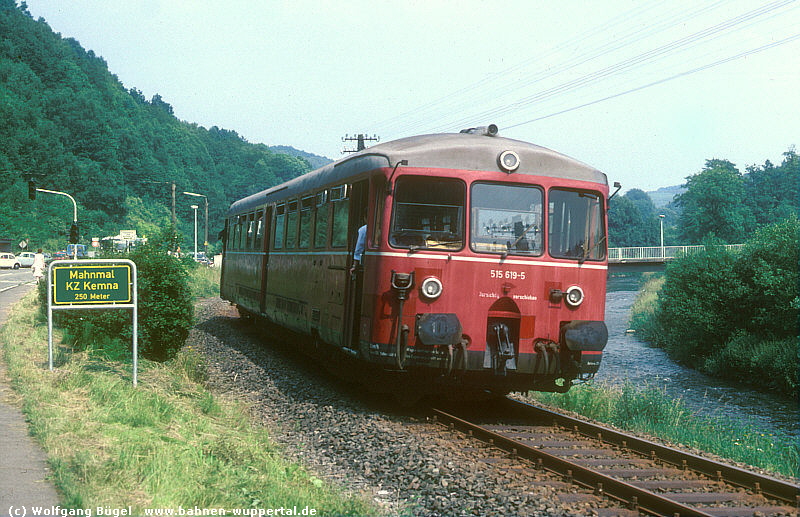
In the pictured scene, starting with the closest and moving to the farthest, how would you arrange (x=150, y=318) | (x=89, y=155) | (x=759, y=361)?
(x=150, y=318)
(x=759, y=361)
(x=89, y=155)

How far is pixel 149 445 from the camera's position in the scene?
274 inches

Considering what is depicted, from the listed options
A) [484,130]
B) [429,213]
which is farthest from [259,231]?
[429,213]

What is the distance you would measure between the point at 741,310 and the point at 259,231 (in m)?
21.0

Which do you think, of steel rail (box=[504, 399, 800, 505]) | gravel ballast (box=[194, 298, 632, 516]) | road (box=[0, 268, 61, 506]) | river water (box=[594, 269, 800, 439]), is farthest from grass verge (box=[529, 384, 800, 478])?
road (box=[0, 268, 61, 506])

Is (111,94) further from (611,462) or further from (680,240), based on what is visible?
(611,462)

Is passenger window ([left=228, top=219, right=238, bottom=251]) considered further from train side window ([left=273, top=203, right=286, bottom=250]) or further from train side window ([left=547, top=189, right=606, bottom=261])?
train side window ([left=547, top=189, right=606, bottom=261])

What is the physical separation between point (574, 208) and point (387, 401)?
3.62 metres

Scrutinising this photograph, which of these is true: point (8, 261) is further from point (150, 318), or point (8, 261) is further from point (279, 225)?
point (150, 318)

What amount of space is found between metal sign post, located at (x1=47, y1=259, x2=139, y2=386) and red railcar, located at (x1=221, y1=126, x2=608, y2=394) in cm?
270

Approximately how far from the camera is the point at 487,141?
391 inches

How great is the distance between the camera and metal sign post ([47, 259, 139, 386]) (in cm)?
966

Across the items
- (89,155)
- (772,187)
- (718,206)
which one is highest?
(89,155)

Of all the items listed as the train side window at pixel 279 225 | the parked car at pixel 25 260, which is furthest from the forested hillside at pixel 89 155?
the train side window at pixel 279 225

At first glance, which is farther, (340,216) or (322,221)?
(322,221)
